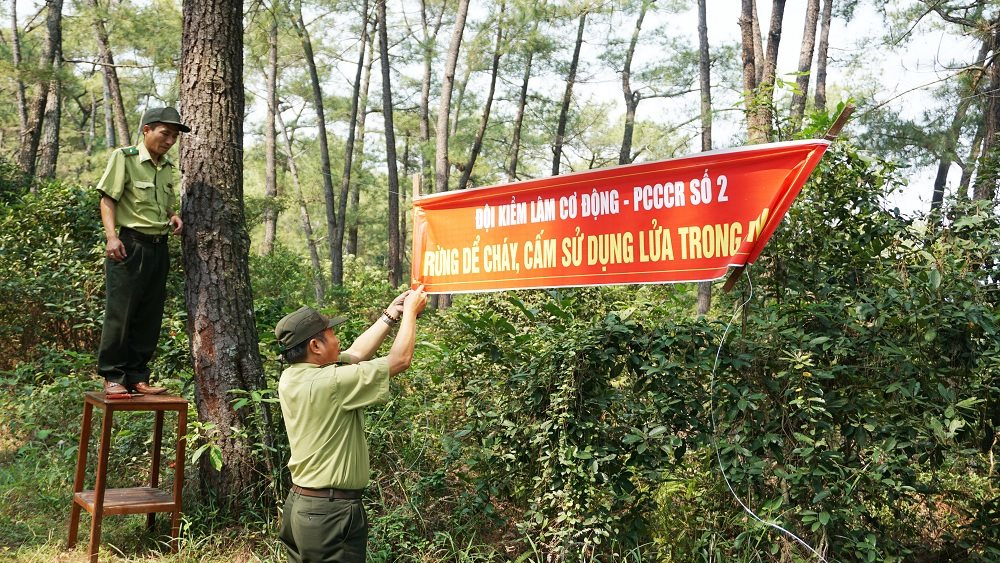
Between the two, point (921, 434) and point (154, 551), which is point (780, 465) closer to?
point (921, 434)

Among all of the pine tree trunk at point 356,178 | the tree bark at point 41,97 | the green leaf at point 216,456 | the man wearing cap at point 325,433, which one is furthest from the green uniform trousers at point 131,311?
the pine tree trunk at point 356,178

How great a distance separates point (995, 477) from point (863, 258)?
1.24m

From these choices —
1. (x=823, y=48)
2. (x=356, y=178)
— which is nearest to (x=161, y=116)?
(x=823, y=48)

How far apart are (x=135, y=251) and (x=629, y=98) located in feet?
79.5

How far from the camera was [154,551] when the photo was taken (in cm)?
459

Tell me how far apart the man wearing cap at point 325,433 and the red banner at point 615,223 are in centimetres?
100

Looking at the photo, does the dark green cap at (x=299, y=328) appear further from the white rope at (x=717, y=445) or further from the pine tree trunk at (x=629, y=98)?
the pine tree trunk at (x=629, y=98)

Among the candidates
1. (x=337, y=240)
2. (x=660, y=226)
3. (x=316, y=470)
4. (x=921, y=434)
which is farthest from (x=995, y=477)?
(x=337, y=240)

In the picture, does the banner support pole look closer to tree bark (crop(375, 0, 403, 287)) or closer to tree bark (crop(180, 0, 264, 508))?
tree bark (crop(180, 0, 264, 508))

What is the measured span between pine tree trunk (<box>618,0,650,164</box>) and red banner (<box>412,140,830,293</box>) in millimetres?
21874

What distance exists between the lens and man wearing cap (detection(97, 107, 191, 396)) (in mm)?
4668

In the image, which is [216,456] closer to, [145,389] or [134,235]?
[145,389]

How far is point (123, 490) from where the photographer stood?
481cm

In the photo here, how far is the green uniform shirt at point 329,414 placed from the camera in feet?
10.7
